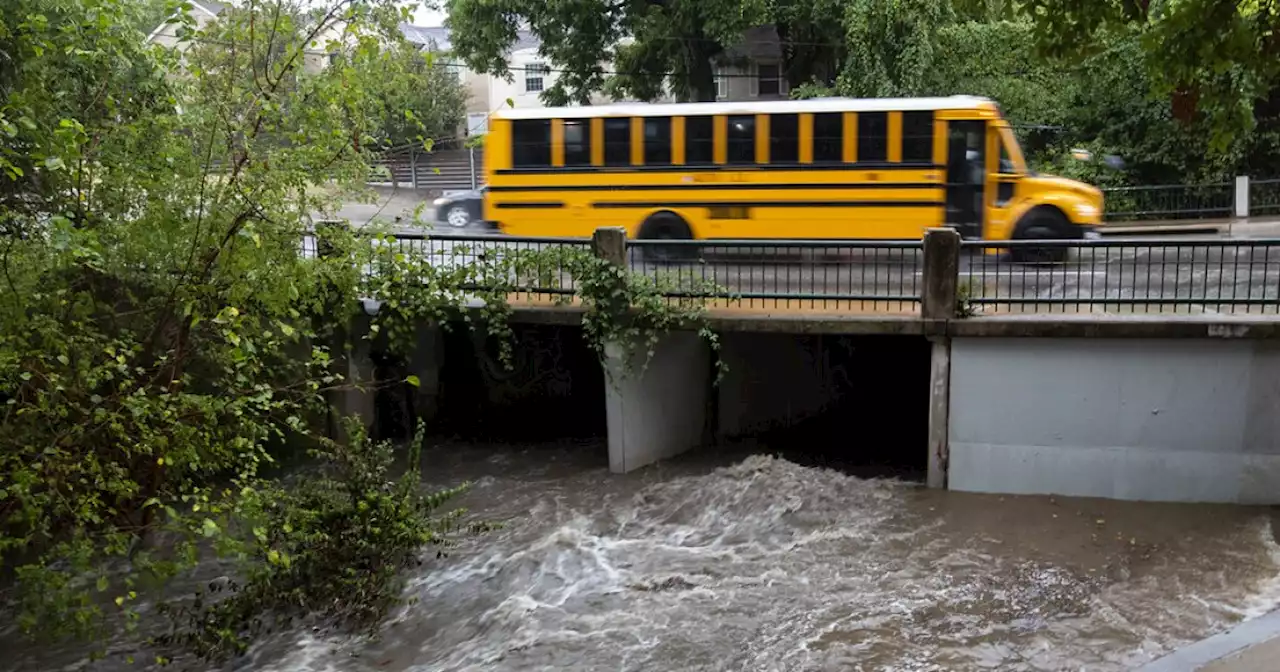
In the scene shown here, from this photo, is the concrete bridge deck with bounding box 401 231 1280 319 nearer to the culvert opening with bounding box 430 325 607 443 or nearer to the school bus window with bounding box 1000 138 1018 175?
the culvert opening with bounding box 430 325 607 443

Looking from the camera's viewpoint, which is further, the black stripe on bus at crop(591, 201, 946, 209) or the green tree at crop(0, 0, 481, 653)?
the black stripe on bus at crop(591, 201, 946, 209)

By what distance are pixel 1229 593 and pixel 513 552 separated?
5733mm

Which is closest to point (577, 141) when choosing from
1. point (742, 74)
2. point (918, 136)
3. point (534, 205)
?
point (534, 205)

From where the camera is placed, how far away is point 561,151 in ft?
48.9

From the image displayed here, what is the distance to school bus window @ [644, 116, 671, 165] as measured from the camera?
14555 millimetres

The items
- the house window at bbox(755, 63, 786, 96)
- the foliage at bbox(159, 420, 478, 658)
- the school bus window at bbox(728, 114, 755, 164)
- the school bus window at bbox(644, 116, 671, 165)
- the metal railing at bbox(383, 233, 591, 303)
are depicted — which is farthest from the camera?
the house window at bbox(755, 63, 786, 96)

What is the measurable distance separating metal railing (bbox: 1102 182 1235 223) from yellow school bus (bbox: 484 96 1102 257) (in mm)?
8566

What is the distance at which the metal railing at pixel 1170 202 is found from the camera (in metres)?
21.5

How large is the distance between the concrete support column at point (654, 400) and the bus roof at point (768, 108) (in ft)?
13.5

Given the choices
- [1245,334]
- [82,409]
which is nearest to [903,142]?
[1245,334]

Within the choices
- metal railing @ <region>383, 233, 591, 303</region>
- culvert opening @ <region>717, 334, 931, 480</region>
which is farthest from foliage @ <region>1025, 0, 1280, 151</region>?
culvert opening @ <region>717, 334, 931, 480</region>

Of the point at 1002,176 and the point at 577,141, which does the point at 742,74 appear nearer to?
the point at 577,141

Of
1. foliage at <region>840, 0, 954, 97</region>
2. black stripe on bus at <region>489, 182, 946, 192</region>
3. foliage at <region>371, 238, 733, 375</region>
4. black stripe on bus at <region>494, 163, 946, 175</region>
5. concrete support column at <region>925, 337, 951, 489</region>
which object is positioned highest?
foliage at <region>840, 0, 954, 97</region>

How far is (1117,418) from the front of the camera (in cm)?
948
